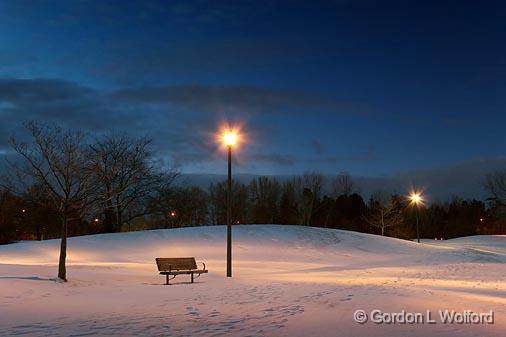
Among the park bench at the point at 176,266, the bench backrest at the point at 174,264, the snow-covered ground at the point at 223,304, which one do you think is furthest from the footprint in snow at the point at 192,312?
the bench backrest at the point at 174,264

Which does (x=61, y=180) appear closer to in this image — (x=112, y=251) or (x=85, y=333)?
(x=85, y=333)

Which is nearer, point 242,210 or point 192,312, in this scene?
point 192,312

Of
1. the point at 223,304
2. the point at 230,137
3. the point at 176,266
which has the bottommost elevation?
the point at 223,304

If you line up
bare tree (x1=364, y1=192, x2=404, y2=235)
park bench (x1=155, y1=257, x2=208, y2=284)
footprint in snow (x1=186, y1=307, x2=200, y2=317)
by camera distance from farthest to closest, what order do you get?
bare tree (x1=364, y1=192, x2=404, y2=235) → park bench (x1=155, y1=257, x2=208, y2=284) → footprint in snow (x1=186, y1=307, x2=200, y2=317)

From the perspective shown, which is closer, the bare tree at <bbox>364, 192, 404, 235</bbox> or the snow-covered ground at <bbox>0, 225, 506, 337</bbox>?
the snow-covered ground at <bbox>0, 225, 506, 337</bbox>

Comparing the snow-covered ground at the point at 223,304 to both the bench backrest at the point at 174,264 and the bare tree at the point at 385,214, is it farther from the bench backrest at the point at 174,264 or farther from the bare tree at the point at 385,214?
the bare tree at the point at 385,214

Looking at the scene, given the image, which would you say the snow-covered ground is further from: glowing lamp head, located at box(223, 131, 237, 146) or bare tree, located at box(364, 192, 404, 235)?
bare tree, located at box(364, 192, 404, 235)

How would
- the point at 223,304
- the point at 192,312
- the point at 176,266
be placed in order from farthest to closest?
the point at 176,266, the point at 223,304, the point at 192,312

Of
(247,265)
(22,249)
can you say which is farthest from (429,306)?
(22,249)

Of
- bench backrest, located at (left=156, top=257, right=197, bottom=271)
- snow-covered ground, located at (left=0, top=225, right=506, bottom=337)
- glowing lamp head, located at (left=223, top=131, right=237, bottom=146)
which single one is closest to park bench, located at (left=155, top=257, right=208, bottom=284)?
bench backrest, located at (left=156, top=257, right=197, bottom=271)

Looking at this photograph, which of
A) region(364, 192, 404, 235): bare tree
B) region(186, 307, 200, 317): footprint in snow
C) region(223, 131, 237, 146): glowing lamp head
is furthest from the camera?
region(364, 192, 404, 235): bare tree

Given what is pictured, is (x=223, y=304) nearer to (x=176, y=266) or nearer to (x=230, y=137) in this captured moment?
(x=176, y=266)

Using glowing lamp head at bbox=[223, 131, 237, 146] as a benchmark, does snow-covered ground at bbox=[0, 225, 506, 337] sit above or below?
below

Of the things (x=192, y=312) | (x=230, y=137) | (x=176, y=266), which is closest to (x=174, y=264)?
(x=176, y=266)
